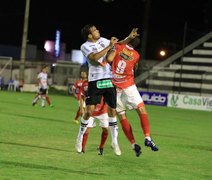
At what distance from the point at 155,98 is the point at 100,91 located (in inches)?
1177

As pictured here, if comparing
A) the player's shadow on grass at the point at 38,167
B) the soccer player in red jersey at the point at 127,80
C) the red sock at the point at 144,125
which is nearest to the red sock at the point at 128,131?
the soccer player in red jersey at the point at 127,80

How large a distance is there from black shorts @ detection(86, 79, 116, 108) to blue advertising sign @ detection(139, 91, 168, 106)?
2907 cm

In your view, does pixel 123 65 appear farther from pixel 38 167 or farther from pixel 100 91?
pixel 38 167

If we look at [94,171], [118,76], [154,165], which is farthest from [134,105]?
[94,171]

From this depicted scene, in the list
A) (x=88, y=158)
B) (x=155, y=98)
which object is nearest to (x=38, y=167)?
(x=88, y=158)

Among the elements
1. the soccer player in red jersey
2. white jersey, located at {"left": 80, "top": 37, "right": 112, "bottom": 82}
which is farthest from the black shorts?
the soccer player in red jersey

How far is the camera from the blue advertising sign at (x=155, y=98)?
39.5 m

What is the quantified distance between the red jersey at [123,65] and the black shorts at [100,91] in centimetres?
58

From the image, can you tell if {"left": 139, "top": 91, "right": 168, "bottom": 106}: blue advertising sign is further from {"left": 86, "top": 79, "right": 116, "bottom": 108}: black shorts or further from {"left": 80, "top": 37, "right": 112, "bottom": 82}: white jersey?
{"left": 80, "top": 37, "right": 112, "bottom": 82}: white jersey

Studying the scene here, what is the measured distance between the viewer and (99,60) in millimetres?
10320

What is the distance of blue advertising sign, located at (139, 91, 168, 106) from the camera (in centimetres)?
3953

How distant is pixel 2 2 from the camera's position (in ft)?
228

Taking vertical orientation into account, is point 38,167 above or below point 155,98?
below

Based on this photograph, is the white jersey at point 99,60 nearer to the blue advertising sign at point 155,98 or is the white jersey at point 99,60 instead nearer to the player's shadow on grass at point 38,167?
the player's shadow on grass at point 38,167
